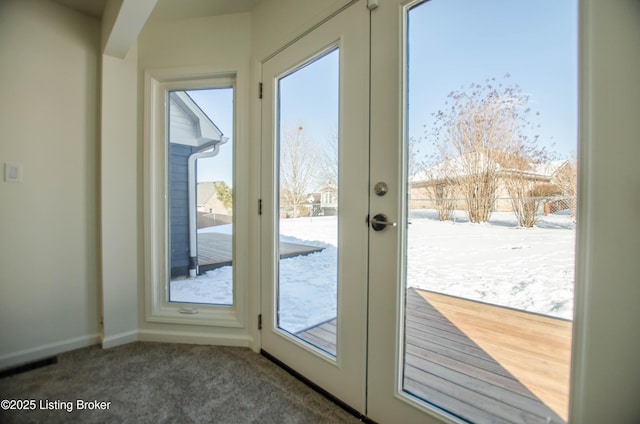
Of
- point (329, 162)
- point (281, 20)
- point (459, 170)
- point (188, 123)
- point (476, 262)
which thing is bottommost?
point (476, 262)

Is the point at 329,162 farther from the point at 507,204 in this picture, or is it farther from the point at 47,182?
the point at 47,182

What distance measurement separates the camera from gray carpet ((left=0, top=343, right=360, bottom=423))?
1361mm

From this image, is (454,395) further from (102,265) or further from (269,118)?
(102,265)

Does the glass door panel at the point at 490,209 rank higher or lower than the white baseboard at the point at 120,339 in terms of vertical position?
higher

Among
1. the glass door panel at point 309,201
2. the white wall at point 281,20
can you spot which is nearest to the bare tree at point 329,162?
the glass door panel at point 309,201

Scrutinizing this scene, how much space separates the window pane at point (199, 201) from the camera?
2209 millimetres

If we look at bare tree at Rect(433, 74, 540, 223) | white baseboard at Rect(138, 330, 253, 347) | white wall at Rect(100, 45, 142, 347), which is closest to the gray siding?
white wall at Rect(100, 45, 142, 347)

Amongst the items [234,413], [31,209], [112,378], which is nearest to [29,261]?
[31,209]

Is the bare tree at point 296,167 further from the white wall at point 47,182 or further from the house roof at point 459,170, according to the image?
the white wall at point 47,182

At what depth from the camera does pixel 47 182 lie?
75.9 inches

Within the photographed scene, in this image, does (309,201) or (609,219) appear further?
(309,201)

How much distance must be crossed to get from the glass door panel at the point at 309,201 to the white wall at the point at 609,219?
0.99m

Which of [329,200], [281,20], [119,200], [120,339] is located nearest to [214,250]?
[119,200]

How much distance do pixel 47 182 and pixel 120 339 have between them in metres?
1.28
